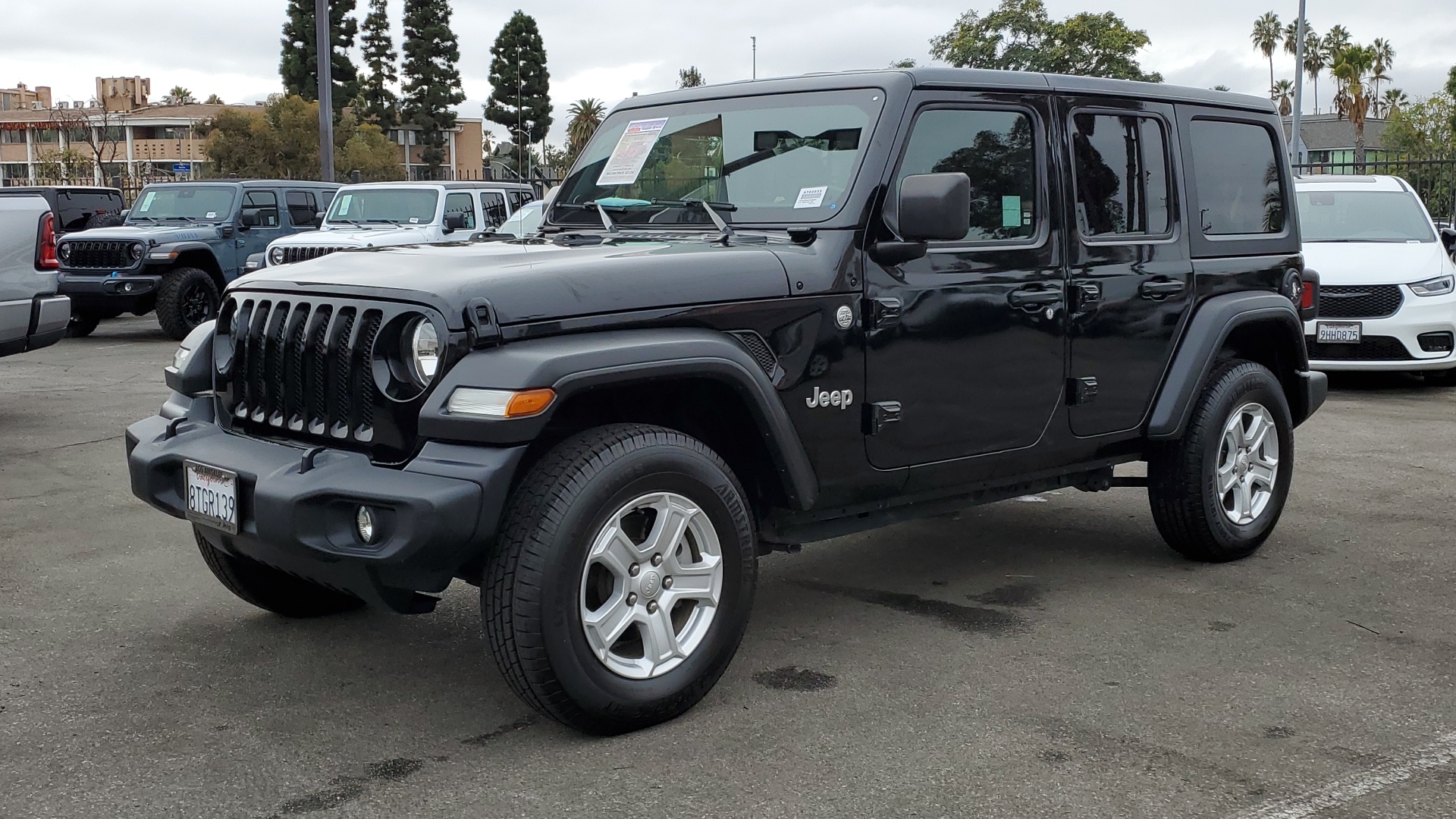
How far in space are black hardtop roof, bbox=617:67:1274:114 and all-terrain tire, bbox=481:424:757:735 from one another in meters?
1.48

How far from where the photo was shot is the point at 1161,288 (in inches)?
206

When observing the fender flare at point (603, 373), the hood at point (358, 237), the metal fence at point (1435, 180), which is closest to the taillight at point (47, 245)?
the hood at point (358, 237)

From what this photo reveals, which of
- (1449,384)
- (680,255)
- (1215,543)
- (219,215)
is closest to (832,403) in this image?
(680,255)

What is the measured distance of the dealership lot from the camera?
135 inches

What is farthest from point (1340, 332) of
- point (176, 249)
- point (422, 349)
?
point (176, 249)

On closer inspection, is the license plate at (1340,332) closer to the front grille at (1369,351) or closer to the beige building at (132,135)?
the front grille at (1369,351)

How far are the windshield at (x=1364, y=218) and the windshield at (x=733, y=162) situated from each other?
841 cm

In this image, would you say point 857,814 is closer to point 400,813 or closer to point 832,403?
point 400,813

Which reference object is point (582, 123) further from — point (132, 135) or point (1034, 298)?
point (1034, 298)

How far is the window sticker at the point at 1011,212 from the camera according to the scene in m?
4.80

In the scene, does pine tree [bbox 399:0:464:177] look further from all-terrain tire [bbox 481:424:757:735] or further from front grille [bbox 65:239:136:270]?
all-terrain tire [bbox 481:424:757:735]

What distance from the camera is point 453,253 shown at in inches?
167

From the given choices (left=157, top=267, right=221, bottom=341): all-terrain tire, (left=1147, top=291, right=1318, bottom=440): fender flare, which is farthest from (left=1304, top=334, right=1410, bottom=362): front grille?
(left=157, top=267, right=221, bottom=341): all-terrain tire

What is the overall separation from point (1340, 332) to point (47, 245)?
30.8 ft
